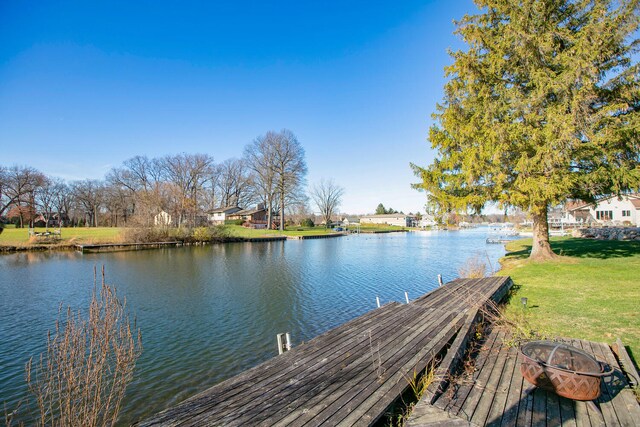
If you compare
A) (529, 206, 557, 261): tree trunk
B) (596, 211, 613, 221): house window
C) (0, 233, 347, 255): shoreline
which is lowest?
(0, 233, 347, 255): shoreline

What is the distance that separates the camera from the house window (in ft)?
144

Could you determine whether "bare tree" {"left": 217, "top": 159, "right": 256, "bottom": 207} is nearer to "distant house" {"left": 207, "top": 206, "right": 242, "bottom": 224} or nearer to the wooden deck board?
"distant house" {"left": 207, "top": 206, "right": 242, "bottom": 224}

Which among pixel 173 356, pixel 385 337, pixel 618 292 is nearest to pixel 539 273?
pixel 618 292

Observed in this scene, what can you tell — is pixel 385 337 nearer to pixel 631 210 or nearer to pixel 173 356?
pixel 173 356

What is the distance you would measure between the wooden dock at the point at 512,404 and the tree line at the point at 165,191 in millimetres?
36845

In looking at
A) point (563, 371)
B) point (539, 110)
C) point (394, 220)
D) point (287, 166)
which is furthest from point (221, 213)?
point (394, 220)

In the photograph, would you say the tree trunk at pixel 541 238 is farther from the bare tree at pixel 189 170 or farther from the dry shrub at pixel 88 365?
the bare tree at pixel 189 170

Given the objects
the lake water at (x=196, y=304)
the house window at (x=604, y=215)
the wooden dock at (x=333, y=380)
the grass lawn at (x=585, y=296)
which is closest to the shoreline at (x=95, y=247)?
the lake water at (x=196, y=304)

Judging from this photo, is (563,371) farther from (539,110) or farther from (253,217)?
(253,217)

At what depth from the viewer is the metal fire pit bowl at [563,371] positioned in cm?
393

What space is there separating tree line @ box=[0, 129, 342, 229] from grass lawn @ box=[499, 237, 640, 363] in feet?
118

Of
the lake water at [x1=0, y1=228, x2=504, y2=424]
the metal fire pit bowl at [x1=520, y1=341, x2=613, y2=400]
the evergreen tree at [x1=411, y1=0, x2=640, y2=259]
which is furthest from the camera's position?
the evergreen tree at [x1=411, y1=0, x2=640, y2=259]

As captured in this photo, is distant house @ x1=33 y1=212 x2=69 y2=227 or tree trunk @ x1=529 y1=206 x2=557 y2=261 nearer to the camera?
tree trunk @ x1=529 y1=206 x2=557 y2=261

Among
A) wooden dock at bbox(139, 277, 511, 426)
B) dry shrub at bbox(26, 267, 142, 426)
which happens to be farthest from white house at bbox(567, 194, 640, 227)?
dry shrub at bbox(26, 267, 142, 426)
